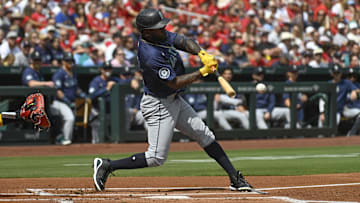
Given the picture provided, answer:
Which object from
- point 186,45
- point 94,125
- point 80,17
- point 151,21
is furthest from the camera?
point 80,17

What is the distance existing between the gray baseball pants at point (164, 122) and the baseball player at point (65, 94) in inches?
292

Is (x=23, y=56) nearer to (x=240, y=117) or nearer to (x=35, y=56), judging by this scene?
(x=35, y=56)

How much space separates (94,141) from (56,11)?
3798 millimetres

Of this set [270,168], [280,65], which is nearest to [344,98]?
[280,65]

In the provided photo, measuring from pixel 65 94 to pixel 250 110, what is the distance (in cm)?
403

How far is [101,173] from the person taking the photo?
20.9ft

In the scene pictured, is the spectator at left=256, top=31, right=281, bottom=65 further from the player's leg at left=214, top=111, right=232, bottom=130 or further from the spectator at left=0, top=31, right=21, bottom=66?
the spectator at left=0, top=31, right=21, bottom=66

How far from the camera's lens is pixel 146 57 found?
19.4 feet

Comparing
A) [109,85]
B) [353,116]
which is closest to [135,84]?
[109,85]

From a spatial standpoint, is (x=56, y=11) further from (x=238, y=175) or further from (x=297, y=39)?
(x=238, y=175)

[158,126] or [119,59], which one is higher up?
[158,126]

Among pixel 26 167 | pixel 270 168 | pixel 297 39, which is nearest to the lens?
pixel 270 168

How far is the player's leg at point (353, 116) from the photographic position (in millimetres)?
Answer: 15805

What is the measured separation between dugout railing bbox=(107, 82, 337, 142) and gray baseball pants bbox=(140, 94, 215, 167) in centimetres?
750
